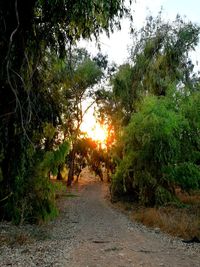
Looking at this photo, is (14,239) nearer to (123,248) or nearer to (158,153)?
(123,248)

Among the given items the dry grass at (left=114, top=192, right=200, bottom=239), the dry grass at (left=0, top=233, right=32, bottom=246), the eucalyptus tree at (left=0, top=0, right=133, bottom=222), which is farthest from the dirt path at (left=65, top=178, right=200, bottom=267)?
the eucalyptus tree at (left=0, top=0, right=133, bottom=222)

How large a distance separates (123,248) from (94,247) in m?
0.80

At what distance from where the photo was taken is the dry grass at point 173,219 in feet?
51.1

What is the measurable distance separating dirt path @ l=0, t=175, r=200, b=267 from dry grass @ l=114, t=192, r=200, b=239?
2.18ft

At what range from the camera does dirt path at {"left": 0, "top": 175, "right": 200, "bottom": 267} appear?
32.7 ft

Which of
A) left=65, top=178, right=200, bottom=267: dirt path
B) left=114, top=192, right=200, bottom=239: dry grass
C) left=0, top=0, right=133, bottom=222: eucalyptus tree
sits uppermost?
left=0, top=0, right=133, bottom=222: eucalyptus tree

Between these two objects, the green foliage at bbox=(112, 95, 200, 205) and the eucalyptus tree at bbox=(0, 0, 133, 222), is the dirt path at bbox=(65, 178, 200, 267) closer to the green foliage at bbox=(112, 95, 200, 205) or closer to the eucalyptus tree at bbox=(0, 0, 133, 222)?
the eucalyptus tree at bbox=(0, 0, 133, 222)

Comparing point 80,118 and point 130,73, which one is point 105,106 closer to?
point 80,118

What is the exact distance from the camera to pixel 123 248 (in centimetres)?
1178

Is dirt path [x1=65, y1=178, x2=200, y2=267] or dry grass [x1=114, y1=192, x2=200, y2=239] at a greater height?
dry grass [x1=114, y1=192, x2=200, y2=239]

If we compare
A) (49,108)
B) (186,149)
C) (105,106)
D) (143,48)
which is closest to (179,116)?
(186,149)

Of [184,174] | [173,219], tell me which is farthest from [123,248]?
[184,174]

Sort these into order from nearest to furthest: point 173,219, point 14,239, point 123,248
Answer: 1. point 123,248
2. point 14,239
3. point 173,219

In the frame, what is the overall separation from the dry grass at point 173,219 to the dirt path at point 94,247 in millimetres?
665
